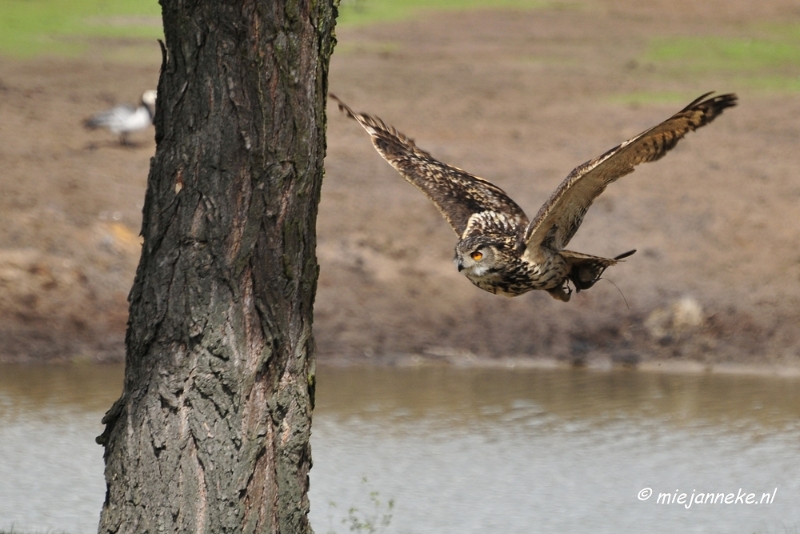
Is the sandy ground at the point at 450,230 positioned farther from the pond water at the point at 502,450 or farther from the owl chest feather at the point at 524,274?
the owl chest feather at the point at 524,274

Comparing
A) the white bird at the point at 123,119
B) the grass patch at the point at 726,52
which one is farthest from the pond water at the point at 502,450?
the grass patch at the point at 726,52

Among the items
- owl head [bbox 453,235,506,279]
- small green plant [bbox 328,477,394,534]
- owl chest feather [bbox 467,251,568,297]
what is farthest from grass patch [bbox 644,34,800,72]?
owl head [bbox 453,235,506,279]

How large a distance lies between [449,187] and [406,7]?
14815 millimetres

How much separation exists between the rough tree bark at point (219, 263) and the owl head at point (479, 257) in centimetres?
128

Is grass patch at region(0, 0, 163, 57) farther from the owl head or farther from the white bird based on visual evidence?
the owl head

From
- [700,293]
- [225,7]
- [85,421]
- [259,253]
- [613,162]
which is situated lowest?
[85,421]

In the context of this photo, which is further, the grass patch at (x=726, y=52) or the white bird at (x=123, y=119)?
the grass patch at (x=726, y=52)

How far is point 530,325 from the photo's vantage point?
32.9ft

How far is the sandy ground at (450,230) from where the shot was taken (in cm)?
988

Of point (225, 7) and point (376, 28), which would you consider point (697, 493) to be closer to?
point (225, 7)

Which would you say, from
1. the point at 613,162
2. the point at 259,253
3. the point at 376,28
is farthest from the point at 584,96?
the point at 259,253

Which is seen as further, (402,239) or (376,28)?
(376,28)

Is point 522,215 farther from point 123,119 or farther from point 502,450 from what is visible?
point 123,119

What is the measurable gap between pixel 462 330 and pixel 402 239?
1269 millimetres
